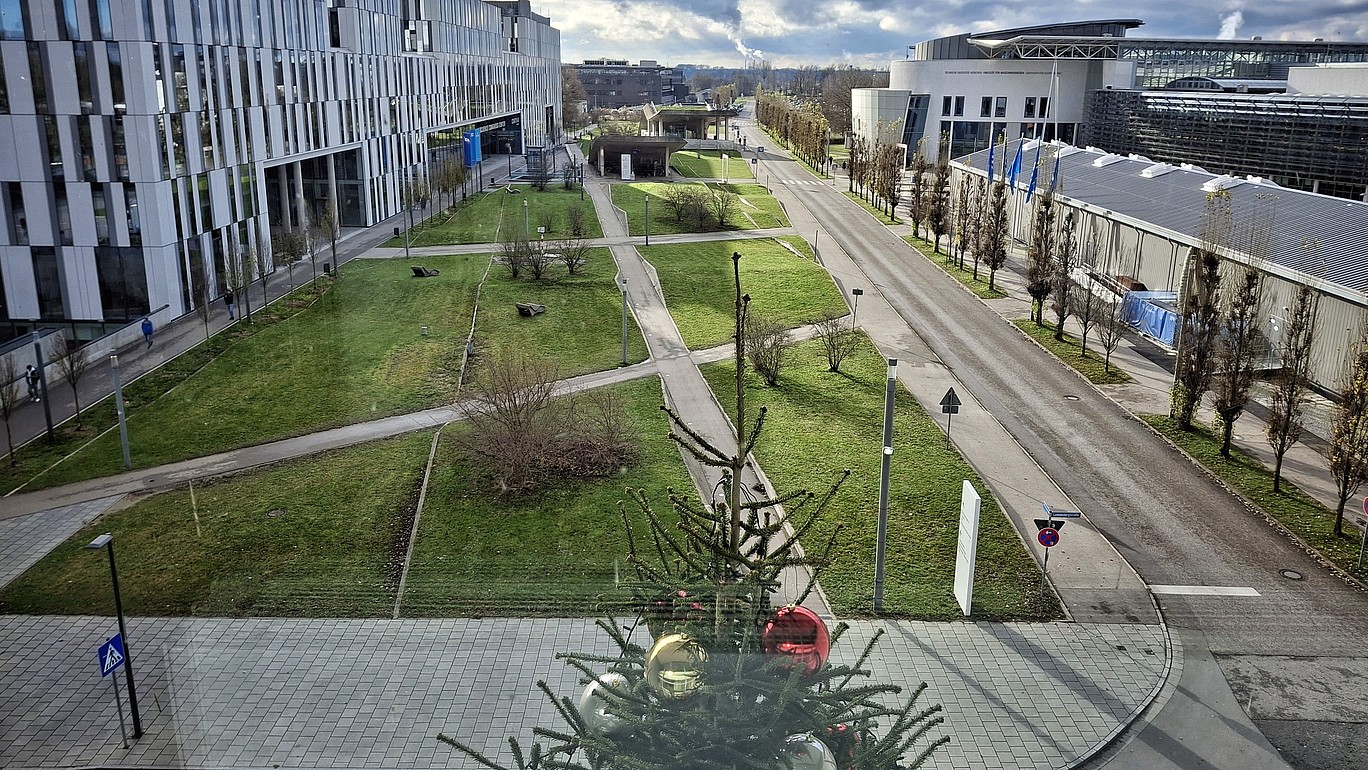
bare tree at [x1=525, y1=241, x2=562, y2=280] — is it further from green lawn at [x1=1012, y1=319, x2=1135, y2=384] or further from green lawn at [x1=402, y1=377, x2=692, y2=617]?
green lawn at [x1=402, y1=377, x2=692, y2=617]

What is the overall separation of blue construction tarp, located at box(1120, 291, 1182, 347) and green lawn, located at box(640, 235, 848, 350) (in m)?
9.33

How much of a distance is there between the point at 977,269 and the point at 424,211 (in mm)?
35501

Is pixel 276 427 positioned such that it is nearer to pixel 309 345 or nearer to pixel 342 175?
pixel 309 345

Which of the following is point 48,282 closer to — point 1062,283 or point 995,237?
point 1062,283

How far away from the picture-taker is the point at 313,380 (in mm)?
27031

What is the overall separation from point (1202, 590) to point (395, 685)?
12908mm

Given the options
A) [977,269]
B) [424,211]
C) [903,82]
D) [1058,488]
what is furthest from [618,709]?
[903,82]

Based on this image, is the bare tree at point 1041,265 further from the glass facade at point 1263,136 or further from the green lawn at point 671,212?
the green lawn at point 671,212

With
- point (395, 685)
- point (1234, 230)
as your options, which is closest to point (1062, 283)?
point (1234, 230)

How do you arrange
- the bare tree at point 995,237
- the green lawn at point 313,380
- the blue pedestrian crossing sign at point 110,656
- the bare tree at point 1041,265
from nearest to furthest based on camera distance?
the blue pedestrian crossing sign at point 110,656
the green lawn at point 313,380
the bare tree at point 1041,265
the bare tree at point 995,237

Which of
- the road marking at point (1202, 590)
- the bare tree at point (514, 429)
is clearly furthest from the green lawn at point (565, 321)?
the road marking at point (1202, 590)

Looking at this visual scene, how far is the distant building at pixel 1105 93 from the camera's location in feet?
168

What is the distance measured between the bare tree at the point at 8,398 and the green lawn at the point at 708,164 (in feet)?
196

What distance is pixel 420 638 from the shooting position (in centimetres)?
1427
